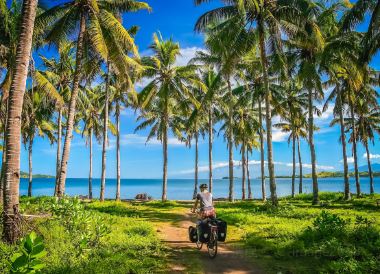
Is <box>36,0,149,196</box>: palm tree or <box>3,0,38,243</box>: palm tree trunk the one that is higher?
<box>36,0,149,196</box>: palm tree

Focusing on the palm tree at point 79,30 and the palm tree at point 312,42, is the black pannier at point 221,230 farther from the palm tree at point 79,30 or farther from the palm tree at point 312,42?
the palm tree at point 312,42

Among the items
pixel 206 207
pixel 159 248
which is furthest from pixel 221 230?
pixel 159 248

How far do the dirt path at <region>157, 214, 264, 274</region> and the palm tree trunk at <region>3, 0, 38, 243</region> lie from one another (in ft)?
12.8

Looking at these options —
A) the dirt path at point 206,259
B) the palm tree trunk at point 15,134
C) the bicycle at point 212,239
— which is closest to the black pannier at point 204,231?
the bicycle at point 212,239

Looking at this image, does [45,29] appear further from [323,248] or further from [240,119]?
[240,119]

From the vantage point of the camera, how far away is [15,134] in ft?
27.2

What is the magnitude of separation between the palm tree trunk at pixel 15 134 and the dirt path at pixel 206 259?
3913mm

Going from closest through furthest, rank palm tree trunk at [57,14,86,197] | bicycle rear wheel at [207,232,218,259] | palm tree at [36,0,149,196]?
bicycle rear wheel at [207,232,218,259] → palm tree trunk at [57,14,86,197] → palm tree at [36,0,149,196]

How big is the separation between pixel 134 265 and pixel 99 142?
3656 cm

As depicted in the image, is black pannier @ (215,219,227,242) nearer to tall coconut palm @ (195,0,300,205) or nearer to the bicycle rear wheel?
the bicycle rear wheel

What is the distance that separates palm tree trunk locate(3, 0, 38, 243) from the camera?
807 centimetres

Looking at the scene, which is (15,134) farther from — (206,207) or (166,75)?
(166,75)

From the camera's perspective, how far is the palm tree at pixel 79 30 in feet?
52.1

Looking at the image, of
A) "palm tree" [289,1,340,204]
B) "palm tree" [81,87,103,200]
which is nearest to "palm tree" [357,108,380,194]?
"palm tree" [289,1,340,204]
